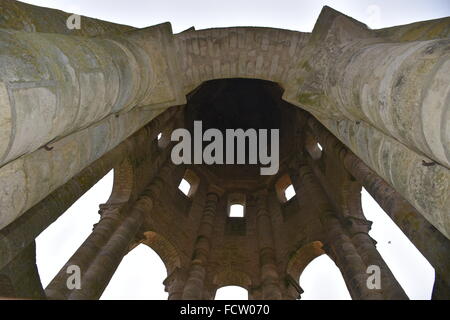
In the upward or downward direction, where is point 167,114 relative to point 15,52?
upward

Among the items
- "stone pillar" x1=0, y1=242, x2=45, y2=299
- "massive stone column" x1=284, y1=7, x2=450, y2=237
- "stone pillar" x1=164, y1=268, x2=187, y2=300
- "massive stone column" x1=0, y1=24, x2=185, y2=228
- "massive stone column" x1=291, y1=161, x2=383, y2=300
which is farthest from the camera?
"stone pillar" x1=164, y1=268, x2=187, y2=300

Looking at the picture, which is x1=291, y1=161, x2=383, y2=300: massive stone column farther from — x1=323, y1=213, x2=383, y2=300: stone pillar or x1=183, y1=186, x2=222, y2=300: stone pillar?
x1=183, y1=186, x2=222, y2=300: stone pillar

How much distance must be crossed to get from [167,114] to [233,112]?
6.48 meters

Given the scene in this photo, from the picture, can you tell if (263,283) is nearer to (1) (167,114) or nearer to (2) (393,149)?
(1) (167,114)

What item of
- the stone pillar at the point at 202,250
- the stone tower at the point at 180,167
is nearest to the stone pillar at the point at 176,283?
the stone tower at the point at 180,167

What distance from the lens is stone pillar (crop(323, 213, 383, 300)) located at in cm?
650

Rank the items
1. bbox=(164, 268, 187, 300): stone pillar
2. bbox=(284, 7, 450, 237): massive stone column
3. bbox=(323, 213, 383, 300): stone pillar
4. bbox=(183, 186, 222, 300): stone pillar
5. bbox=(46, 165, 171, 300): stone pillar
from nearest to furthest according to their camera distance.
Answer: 1. bbox=(284, 7, 450, 237): massive stone column
2. bbox=(46, 165, 171, 300): stone pillar
3. bbox=(323, 213, 383, 300): stone pillar
4. bbox=(183, 186, 222, 300): stone pillar
5. bbox=(164, 268, 187, 300): stone pillar

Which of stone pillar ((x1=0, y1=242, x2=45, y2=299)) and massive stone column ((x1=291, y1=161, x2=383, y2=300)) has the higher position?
massive stone column ((x1=291, y1=161, x2=383, y2=300))

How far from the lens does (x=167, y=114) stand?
1106 centimetres

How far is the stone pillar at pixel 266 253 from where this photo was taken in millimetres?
8828

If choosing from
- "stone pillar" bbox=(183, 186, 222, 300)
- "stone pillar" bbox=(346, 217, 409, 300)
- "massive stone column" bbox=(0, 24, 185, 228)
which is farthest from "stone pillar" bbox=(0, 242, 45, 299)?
"stone pillar" bbox=(346, 217, 409, 300)

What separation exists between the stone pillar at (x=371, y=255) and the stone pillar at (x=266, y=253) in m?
2.31

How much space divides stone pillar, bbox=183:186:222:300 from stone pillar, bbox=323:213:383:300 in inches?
138
